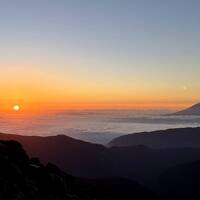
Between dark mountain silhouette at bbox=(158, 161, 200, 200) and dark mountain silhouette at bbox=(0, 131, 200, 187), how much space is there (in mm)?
6656

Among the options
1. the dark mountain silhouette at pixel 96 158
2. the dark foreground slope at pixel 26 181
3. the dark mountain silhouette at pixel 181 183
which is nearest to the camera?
the dark foreground slope at pixel 26 181

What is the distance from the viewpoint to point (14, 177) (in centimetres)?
3447

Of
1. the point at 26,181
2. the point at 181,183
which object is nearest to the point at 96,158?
the point at 181,183

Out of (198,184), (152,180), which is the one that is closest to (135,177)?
(152,180)

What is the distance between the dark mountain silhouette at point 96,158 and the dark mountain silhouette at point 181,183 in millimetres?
6656

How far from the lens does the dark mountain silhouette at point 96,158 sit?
476ft

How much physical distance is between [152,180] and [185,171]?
17.9 metres

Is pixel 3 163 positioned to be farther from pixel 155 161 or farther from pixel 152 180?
pixel 155 161

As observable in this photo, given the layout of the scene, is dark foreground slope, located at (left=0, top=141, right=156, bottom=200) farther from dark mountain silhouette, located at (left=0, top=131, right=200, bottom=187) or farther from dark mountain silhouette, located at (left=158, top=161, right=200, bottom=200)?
dark mountain silhouette, located at (left=0, top=131, right=200, bottom=187)

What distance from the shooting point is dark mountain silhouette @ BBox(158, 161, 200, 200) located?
4670 inches

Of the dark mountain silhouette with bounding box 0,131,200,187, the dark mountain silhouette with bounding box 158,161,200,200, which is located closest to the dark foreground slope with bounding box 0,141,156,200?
the dark mountain silhouette with bounding box 158,161,200,200

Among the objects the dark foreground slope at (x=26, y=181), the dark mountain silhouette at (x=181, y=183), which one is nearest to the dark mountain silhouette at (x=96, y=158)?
the dark mountain silhouette at (x=181, y=183)

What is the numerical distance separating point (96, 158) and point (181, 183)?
128 feet

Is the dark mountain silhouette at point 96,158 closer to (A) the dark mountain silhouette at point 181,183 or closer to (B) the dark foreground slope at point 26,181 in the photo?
(A) the dark mountain silhouette at point 181,183
